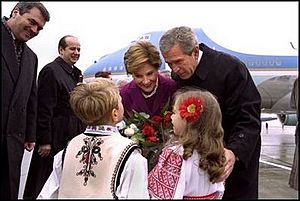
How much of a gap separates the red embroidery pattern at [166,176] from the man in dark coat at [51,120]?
65.3 inches

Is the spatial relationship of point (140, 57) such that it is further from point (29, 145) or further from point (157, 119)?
point (29, 145)

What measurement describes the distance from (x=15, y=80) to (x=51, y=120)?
1115 millimetres

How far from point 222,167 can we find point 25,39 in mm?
1352

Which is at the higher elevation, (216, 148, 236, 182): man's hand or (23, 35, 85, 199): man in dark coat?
(216, 148, 236, 182): man's hand

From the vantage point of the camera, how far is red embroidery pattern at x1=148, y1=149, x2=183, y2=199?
1.75 meters

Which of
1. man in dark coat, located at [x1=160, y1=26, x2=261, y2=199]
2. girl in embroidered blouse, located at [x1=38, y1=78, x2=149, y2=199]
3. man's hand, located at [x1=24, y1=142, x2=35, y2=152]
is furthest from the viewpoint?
man's hand, located at [x1=24, y1=142, x2=35, y2=152]

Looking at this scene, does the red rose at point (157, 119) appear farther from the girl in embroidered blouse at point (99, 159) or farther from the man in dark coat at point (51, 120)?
the man in dark coat at point (51, 120)

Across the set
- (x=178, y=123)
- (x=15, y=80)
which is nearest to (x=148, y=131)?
(x=178, y=123)

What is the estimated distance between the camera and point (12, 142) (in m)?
2.28

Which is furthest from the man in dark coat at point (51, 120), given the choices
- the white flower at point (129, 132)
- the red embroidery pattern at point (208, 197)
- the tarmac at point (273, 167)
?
the red embroidery pattern at point (208, 197)

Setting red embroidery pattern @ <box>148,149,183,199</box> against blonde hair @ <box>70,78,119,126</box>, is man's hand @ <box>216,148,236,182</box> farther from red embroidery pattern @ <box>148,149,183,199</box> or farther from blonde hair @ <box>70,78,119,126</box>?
blonde hair @ <box>70,78,119,126</box>

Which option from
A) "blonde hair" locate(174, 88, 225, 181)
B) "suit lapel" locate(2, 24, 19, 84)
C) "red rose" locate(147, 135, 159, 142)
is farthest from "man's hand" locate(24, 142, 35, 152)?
"blonde hair" locate(174, 88, 225, 181)

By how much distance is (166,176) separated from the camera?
1.79 metres

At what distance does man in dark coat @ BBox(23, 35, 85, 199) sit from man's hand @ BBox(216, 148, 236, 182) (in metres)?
1.74
